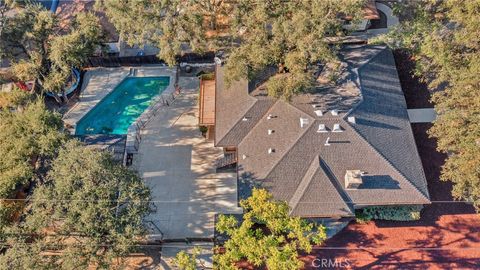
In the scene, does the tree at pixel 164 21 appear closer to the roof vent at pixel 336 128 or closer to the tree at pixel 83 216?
the tree at pixel 83 216

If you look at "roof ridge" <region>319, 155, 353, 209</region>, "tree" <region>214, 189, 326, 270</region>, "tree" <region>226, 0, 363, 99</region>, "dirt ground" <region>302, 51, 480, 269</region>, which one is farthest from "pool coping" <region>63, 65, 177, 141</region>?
"dirt ground" <region>302, 51, 480, 269</region>

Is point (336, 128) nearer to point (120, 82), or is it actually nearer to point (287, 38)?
point (287, 38)

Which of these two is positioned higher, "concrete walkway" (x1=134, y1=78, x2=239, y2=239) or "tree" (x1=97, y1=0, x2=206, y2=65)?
"tree" (x1=97, y1=0, x2=206, y2=65)

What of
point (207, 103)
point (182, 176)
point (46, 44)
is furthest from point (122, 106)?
point (182, 176)

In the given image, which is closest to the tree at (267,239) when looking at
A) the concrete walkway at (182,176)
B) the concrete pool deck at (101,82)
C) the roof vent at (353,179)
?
the roof vent at (353,179)

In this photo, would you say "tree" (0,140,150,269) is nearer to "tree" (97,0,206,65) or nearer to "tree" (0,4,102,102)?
"tree" (0,4,102,102)

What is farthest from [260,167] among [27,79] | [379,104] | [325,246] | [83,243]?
[27,79]
